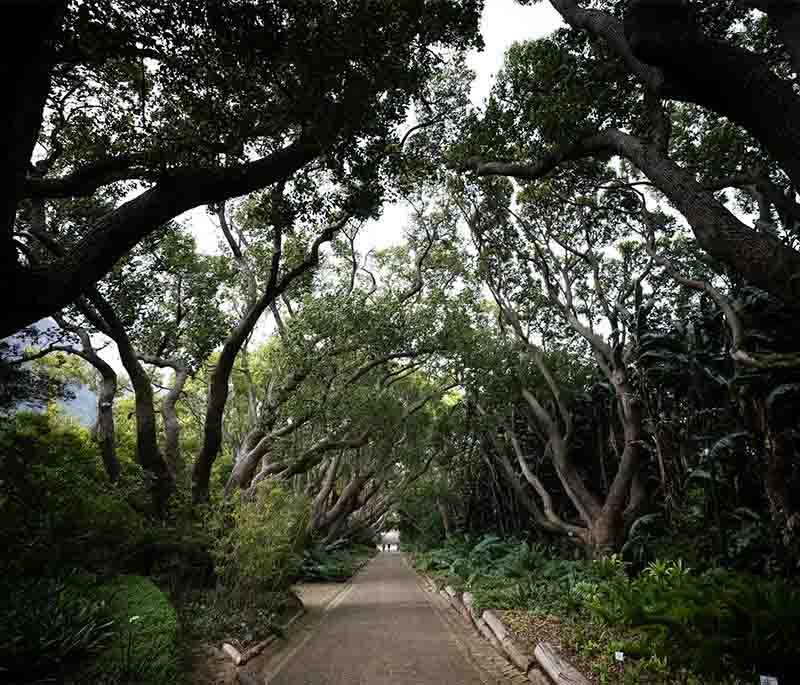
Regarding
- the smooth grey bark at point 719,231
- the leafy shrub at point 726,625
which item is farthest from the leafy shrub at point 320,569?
the smooth grey bark at point 719,231

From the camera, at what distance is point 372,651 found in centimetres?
720

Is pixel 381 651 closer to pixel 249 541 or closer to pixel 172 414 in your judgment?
pixel 249 541

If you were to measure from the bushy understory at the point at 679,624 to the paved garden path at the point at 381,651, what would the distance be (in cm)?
139

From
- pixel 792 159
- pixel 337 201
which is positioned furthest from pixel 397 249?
pixel 792 159

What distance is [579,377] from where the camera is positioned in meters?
13.2

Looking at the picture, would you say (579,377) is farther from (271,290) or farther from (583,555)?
(271,290)

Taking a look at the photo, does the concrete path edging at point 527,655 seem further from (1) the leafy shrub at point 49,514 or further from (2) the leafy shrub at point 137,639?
(1) the leafy shrub at point 49,514

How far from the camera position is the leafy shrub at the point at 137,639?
462 centimetres

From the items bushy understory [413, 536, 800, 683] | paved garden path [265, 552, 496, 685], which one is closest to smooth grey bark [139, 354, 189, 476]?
paved garden path [265, 552, 496, 685]

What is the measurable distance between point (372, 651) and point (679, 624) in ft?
14.0

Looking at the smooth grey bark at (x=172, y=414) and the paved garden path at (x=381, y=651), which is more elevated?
the smooth grey bark at (x=172, y=414)

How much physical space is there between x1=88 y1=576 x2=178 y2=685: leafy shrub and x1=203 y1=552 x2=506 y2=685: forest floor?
0.77 m

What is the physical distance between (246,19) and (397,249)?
12526 millimetres

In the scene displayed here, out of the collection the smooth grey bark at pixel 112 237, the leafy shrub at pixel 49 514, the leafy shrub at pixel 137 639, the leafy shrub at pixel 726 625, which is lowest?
the leafy shrub at pixel 726 625
